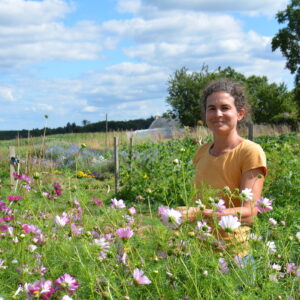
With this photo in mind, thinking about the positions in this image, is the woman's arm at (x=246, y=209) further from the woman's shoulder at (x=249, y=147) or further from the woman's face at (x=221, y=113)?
the woman's face at (x=221, y=113)

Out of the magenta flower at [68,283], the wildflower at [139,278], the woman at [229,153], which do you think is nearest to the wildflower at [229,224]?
the wildflower at [139,278]

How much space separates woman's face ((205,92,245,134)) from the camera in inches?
93.0

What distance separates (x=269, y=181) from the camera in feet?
15.8

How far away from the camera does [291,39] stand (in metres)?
29.6

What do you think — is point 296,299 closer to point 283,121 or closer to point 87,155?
point 87,155

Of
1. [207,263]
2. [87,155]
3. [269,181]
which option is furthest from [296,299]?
[87,155]

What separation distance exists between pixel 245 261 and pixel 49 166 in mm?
8594

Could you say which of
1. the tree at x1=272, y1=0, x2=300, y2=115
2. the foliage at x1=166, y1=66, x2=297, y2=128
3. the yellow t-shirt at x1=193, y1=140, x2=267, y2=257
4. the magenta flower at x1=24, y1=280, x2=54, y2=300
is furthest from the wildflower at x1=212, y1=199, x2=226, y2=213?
the tree at x1=272, y1=0, x2=300, y2=115

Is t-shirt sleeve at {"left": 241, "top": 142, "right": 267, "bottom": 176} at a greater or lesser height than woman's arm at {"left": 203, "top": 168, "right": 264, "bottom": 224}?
greater

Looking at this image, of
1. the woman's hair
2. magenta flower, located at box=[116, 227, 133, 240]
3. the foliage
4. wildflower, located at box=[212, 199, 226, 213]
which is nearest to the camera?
magenta flower, located at box=[116, 227, 133, 240]

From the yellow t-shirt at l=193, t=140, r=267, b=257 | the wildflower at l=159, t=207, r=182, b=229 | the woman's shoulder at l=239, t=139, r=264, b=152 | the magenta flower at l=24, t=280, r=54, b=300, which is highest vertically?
the woman's shoulder at l=239, t=139, r=264, b=152

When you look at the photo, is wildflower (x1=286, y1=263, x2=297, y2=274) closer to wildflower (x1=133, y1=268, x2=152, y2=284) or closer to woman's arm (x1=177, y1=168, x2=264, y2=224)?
woman's arm (x1=177, y1=168, x2=264, y2=224)

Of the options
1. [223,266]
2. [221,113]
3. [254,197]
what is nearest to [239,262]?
[223,266]

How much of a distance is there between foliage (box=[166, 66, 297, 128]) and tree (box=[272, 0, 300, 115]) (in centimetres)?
203
